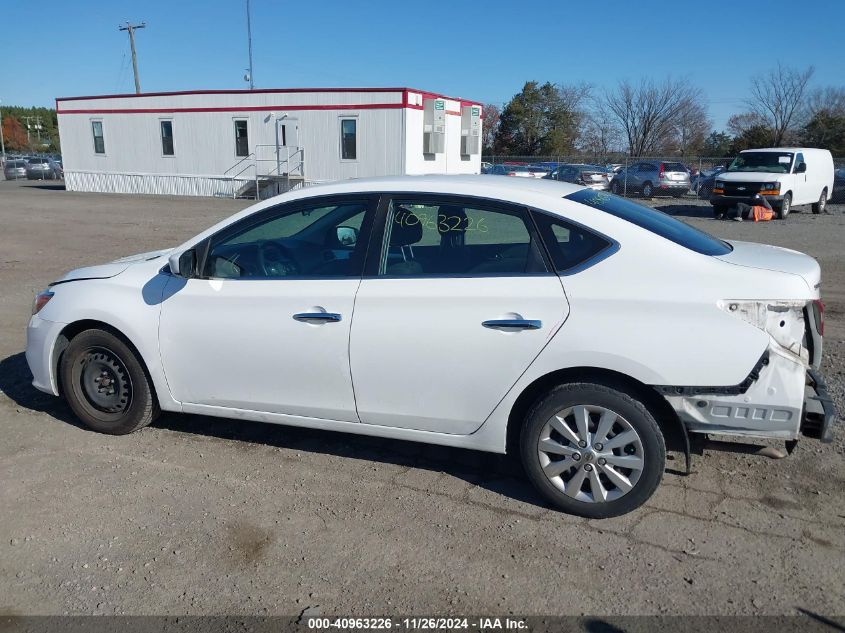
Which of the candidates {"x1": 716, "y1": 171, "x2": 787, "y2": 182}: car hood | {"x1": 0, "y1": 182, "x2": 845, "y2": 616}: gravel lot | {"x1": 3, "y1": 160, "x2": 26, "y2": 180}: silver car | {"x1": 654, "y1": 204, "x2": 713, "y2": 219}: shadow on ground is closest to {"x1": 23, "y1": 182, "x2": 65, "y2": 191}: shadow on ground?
{"x1": 3, "y1": 160, "x2": 26, "y2": 180}: silver car

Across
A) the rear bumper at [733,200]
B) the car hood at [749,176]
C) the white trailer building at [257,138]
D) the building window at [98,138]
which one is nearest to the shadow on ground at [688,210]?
the rear bumper at [733,200]

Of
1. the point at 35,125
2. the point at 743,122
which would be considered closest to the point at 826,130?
the point at 743,122

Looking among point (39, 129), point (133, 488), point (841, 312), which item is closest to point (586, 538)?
point (133, 488)

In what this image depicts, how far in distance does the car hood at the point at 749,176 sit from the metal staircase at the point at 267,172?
1675 centimetres

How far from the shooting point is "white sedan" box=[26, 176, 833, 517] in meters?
3.40

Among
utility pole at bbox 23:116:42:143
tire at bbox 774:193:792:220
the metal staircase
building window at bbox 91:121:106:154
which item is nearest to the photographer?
tire at bbox 774:193:792:220

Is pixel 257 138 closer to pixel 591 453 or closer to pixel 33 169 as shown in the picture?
pixel 33 169

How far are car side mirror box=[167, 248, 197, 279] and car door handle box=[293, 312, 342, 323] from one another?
2.67 ft

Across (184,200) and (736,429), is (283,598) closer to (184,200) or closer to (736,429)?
(736,429)

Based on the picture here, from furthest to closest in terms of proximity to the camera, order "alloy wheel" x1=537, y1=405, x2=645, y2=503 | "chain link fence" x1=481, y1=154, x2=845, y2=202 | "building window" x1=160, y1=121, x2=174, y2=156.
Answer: "building window" x1=160, y1=121, x2=174, y2=156 → "chain link fence" x1=481, y1=154, x2=845, y2=202 → "alloy wheel" x1=537, y1=405, x2=645, y2=503

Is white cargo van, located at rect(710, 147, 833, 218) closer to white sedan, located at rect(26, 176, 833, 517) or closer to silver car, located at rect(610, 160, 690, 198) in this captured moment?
silver car, located at rect(610, 160, 690, 198)

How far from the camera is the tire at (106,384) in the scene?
4531 millimetres

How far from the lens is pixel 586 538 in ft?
11.5

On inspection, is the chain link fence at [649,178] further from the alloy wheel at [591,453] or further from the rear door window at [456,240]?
the alloy wheel at [591,453]
